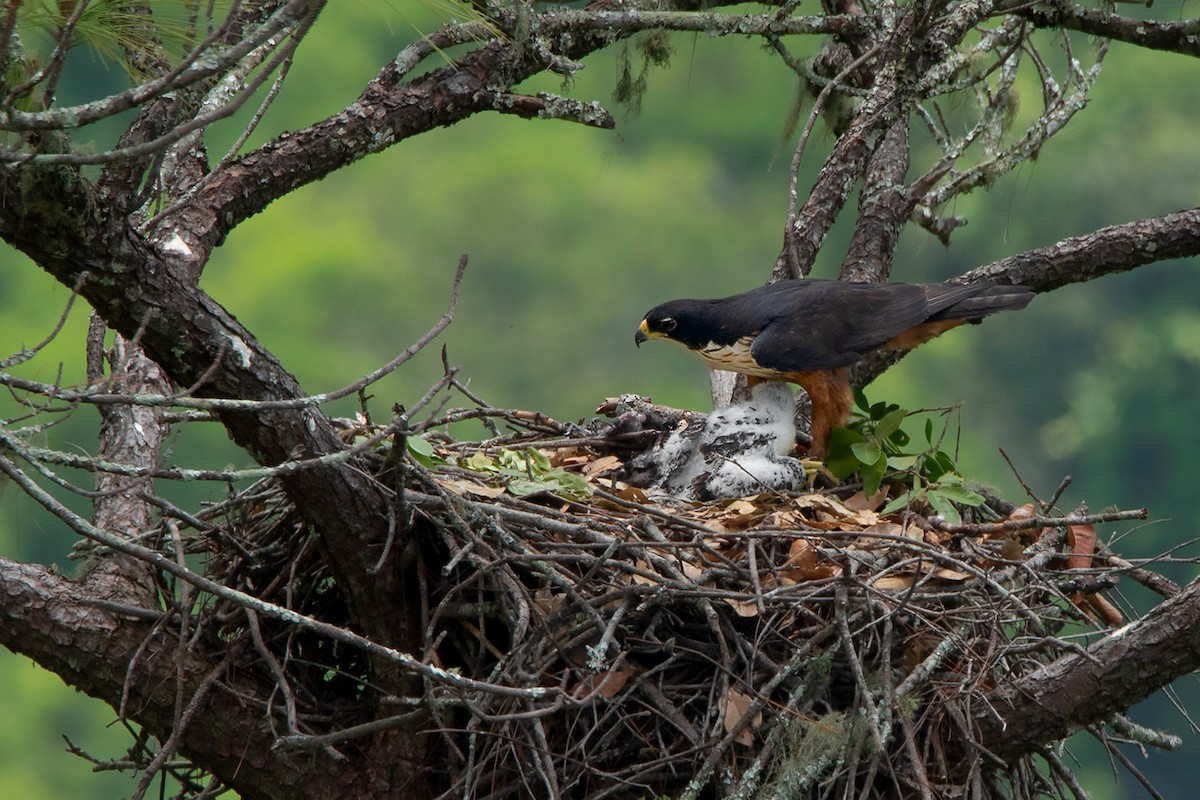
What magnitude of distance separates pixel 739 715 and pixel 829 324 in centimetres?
163

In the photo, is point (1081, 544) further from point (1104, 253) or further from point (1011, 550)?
point (1104, 253)

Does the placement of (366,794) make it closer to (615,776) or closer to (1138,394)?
(615,776)

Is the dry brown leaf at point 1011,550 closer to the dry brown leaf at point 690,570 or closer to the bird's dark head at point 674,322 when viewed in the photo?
the dry brown leaf at point 690,570

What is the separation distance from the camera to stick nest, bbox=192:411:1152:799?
9.62 ft

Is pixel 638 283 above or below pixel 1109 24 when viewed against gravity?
above

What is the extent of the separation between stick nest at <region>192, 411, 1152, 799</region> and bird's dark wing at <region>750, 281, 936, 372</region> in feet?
2.98

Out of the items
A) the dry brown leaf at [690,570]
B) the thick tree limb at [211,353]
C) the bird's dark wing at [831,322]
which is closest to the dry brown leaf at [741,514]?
the dry brown leaf at [690,570]

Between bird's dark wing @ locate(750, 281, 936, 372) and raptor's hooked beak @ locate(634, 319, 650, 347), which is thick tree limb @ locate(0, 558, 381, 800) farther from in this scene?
raptor's hooked beak @ locate(634, 319, 650, 347)

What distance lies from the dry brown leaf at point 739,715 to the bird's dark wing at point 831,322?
4.77 feet

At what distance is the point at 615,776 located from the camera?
2.92 metres

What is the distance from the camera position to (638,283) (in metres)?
14.0

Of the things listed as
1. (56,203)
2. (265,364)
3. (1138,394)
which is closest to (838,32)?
(265,364)

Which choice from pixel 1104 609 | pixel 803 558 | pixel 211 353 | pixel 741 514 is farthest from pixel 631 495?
pixel 211 353

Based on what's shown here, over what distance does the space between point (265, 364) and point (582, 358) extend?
34.4 ft
